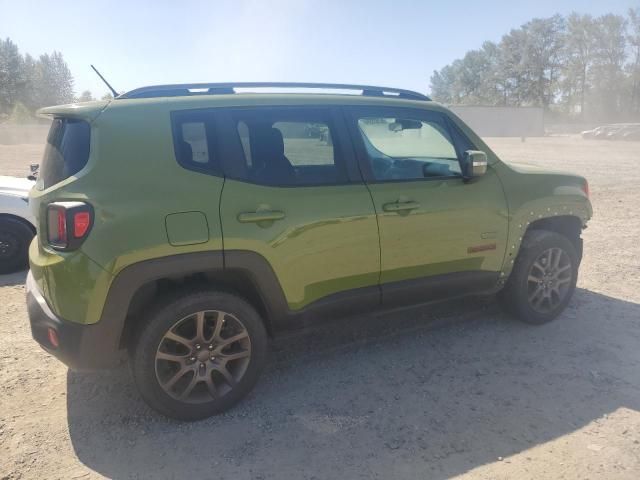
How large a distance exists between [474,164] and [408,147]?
26.2 inches

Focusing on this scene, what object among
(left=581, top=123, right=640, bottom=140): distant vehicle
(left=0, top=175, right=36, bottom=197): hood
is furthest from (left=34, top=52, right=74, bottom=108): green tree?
(left=0, top=175, right=36, bottom=197): hood

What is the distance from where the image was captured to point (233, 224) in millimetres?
2811

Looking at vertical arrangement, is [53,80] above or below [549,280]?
above

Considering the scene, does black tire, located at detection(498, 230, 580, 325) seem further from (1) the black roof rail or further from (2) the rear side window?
(2) the rear side window

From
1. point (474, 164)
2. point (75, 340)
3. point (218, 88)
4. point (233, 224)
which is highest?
point (218, 88)

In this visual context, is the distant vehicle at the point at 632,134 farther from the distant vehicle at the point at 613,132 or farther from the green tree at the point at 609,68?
the green tree at the point at 609,68

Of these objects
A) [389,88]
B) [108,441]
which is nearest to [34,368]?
[108,441]

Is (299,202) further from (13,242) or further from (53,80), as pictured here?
(53,80)

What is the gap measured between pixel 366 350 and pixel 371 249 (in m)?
0.94

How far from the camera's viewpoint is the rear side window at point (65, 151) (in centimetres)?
267

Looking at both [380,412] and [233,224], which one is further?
[380,412]

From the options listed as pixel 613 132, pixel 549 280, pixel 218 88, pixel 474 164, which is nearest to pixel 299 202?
pixel 218 88

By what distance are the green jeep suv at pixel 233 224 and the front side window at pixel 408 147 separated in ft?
0.05

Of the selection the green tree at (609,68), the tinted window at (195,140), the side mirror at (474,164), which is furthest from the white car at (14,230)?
the green tree at (609,68)
